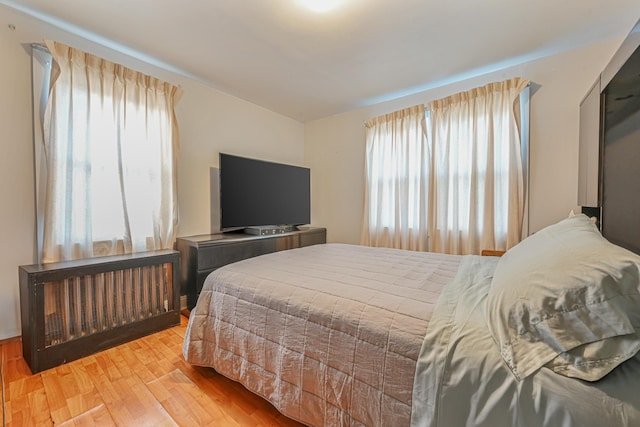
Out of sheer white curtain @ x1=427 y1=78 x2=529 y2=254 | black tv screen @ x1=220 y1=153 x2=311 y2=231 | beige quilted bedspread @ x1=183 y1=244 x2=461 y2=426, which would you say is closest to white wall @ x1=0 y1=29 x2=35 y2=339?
black tv screen @ x1=220 y1=153 x2=311 y2=231

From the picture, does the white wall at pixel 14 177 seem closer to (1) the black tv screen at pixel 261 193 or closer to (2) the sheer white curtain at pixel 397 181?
(1) the black tv screen at pixel 261 193

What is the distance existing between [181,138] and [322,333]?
8.76 ft

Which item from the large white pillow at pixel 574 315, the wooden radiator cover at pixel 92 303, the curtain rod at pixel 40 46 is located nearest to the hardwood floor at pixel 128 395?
the wooden radiator cover at pixel 92 303

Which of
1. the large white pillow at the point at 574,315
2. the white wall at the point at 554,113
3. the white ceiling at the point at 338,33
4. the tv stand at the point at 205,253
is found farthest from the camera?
the tv stand at the point at 205,253

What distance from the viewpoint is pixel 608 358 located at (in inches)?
25.3

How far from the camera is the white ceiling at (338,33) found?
1.79m

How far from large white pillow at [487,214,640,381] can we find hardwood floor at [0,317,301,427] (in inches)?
42.5

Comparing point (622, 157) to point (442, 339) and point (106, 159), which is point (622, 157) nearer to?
point (442, 339)

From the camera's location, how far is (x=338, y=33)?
2061 mm

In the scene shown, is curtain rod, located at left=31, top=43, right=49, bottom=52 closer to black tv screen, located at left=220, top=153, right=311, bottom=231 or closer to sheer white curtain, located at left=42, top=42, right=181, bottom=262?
sheer white curtain, located at left=42, top=42, right=181, bottom=262

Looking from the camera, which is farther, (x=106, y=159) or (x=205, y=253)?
(x=205, y=253)

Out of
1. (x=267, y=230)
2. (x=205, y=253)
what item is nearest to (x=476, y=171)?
(x=267, y=230)

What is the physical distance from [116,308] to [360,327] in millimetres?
2045

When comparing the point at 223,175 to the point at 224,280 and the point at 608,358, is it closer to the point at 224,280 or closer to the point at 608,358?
the point at 224,280
